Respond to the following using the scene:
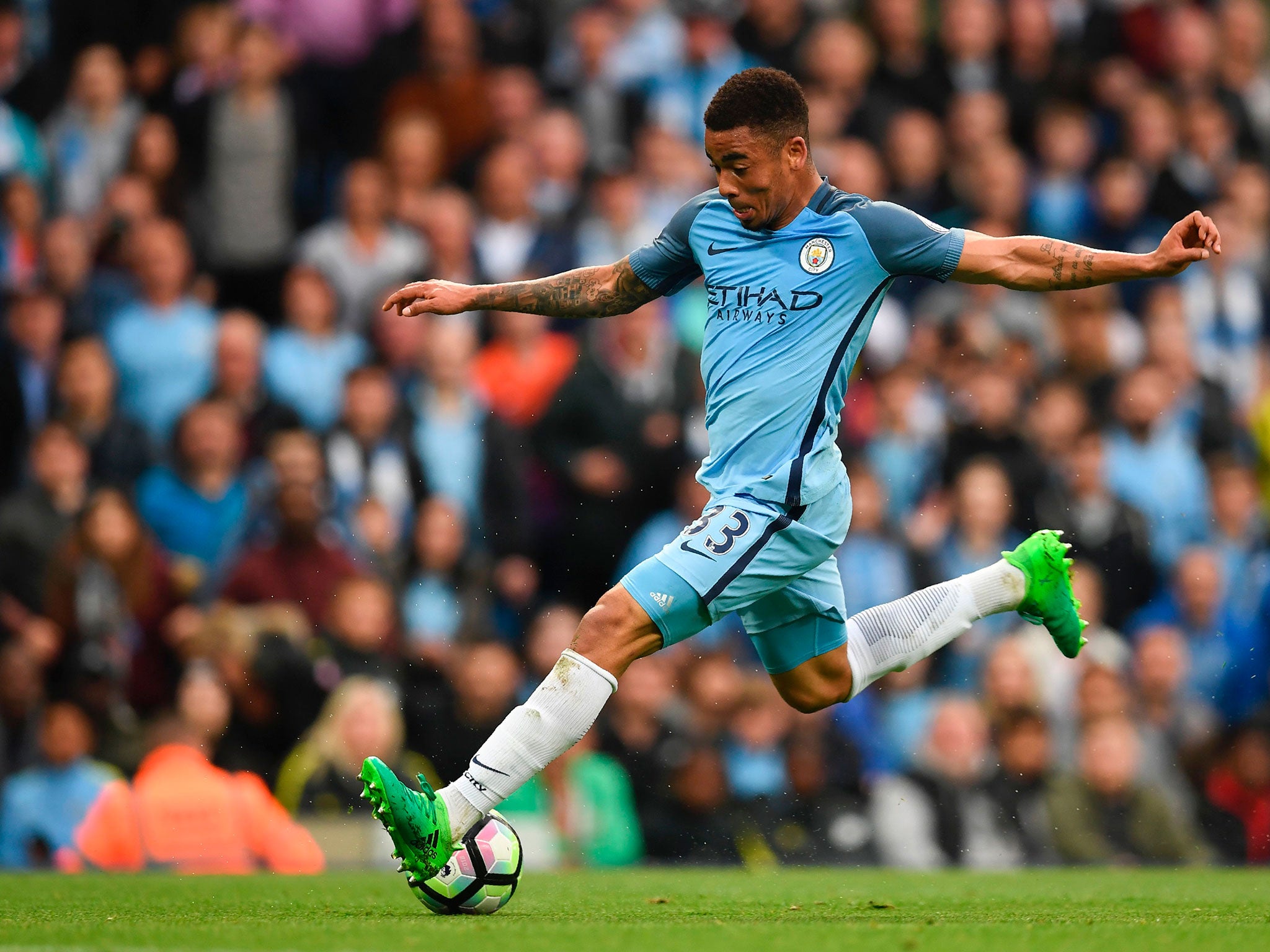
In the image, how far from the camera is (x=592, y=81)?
41.8ft

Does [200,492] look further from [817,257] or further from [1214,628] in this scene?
[1214,628]

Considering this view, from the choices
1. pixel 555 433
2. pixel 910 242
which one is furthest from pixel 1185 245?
pixel 555 433

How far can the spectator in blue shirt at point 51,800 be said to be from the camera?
352 inches

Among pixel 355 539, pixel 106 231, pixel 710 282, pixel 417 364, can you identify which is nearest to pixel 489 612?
pixel 355 539

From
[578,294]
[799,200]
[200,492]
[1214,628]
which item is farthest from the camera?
[1214,628]

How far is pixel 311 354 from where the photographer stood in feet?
36.0

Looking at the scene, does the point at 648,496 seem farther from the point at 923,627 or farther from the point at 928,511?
the point at 923,627

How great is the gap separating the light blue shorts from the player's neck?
93cm

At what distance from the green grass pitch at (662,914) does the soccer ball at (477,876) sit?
0.27 ft

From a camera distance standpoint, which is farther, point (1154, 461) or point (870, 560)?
point (1154, 461)

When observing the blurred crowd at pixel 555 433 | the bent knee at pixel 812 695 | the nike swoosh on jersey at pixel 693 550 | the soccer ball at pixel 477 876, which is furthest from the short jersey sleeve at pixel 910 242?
the blurred crowd at pixel 555 433

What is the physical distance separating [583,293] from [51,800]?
13.9ft

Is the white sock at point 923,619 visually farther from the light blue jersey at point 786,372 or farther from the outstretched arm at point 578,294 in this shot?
the outstretched arm at point 578,294

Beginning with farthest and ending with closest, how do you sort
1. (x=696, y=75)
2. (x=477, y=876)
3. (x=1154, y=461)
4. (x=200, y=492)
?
(x=696, y=75) < (x=1154, y=461) < (x=200, y=492) < (x=477, y=876)
